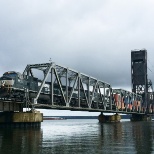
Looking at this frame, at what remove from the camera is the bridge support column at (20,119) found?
67994 mm

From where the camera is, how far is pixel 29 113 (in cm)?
6831

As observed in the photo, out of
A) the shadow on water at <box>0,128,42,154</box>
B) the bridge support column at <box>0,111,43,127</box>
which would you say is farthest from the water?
the bridge support column at <box>0,111,43,127</box>

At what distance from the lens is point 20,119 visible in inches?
2687

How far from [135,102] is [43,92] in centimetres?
12156

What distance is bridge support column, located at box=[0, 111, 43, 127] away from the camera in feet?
223

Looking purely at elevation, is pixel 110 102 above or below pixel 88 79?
below

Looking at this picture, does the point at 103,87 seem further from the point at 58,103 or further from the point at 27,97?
the point at 27,97

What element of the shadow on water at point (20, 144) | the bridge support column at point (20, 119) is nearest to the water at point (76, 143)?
the shadow on water at point (20, 144)

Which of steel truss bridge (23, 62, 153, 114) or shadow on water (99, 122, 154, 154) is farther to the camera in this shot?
steel truss bridge (23, 62, 153, 114)

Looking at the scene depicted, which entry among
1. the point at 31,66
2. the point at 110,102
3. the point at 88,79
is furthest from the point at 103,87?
the point at 31,66

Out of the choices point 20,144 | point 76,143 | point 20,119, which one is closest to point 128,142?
point 76,143

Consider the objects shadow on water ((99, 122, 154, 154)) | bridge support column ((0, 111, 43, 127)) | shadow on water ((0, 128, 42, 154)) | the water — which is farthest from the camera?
bridge support column ((0, 111, 43, 127))

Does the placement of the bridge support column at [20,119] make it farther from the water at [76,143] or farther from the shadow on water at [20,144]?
the shadow on water at [20,144]

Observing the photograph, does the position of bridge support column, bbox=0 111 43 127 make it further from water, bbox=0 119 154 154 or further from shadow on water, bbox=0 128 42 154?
shadow on water, bbox=0 128 42 154
